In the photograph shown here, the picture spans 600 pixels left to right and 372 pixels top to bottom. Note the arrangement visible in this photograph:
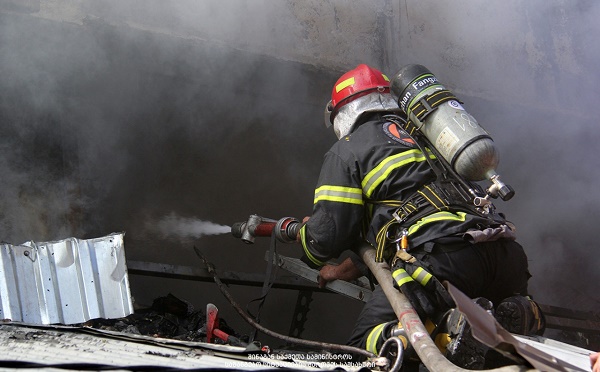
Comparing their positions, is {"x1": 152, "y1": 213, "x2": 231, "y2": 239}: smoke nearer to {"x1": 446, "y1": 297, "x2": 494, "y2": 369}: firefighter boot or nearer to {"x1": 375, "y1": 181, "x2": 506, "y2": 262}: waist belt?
{"x1": 375, "y1": 181, "x2": 506, "y2": 262}: waist belt

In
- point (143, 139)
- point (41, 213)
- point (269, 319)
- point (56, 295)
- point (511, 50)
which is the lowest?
point (269, 319)

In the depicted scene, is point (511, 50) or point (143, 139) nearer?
point (143, 139)

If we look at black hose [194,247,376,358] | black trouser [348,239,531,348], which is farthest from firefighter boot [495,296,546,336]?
black hose [194,247,376,358]

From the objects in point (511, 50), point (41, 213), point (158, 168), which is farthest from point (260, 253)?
point (511, 50)

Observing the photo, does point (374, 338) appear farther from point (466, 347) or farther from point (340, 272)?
point (340, 272)

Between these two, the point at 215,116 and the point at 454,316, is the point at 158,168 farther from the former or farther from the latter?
the point at 454,316

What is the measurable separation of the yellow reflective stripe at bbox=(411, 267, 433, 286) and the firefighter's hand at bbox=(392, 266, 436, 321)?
3cm

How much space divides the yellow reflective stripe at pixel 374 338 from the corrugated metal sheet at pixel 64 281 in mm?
1442

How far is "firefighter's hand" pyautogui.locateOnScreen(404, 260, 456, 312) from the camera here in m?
3.01

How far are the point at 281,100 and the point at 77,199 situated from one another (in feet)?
5.85

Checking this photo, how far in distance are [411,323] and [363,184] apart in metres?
0.89

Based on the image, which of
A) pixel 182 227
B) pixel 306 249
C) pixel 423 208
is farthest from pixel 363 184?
pixel 182 227

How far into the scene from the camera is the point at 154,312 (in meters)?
4.29

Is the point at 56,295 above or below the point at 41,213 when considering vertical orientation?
below
